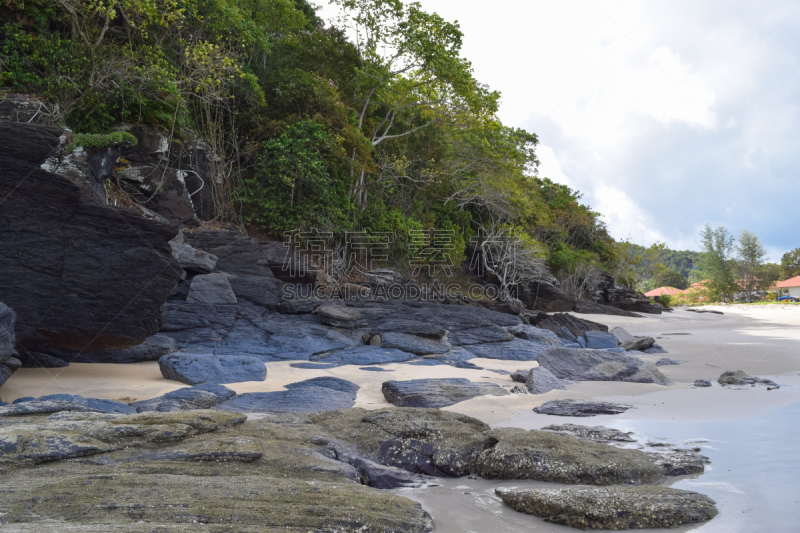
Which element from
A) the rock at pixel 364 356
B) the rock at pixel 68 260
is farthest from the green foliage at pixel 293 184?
the rock at pixel 68 260

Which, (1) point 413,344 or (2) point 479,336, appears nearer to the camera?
(1) point 413,344

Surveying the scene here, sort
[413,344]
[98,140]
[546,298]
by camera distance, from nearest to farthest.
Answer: [98,140] < [413,344] < [546,298]

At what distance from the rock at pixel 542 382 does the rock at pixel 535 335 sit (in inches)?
180

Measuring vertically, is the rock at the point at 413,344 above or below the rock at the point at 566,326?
below

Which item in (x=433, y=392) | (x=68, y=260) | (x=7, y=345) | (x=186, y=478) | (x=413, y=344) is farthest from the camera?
(x=413, y=344)

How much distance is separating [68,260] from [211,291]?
9.84ft

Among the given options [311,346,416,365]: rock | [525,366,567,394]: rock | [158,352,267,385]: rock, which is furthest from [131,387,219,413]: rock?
[525,366,567,394]: rock

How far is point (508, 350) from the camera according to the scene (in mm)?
9047

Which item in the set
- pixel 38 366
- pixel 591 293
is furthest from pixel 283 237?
pixel 591 293

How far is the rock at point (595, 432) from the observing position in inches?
143

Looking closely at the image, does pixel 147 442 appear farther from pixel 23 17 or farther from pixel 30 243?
pixel 23 17

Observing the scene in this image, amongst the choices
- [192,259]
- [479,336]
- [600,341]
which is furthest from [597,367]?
[192,259]

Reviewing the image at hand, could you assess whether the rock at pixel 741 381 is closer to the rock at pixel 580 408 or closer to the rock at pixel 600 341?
the rock at pixel 580 408

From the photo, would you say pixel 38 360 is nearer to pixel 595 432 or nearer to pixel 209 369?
pixel 209 369
